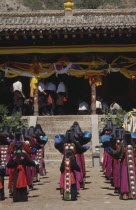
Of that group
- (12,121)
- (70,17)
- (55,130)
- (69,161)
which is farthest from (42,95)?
(69,161)

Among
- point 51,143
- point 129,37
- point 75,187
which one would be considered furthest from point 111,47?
point 75,187

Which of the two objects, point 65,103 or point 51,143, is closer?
point 51,143

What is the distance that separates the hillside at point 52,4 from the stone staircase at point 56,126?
38.1 meters

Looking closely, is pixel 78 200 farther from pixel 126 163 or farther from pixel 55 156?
pixel 55 156

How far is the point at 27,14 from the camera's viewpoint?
1080 inches

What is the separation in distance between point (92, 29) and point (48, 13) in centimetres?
586

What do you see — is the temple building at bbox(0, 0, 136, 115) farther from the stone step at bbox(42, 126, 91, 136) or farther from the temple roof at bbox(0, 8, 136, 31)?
the stone step at bbox(42, 126, 91, 136)

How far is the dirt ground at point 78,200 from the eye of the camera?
11.2 meters

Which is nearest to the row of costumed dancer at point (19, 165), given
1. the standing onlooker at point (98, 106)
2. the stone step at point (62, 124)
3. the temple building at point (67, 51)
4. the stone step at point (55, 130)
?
the stone step at point (55, 130)

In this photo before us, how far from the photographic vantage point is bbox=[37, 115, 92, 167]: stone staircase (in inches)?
758

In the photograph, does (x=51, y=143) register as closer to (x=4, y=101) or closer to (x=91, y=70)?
(x=91, y=70)

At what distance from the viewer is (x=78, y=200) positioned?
12.2 metres

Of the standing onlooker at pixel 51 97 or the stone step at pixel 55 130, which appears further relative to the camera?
the standing onlooker at pixel 51 97

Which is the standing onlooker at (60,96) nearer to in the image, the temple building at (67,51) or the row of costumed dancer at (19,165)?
the temple building at (67,51)
